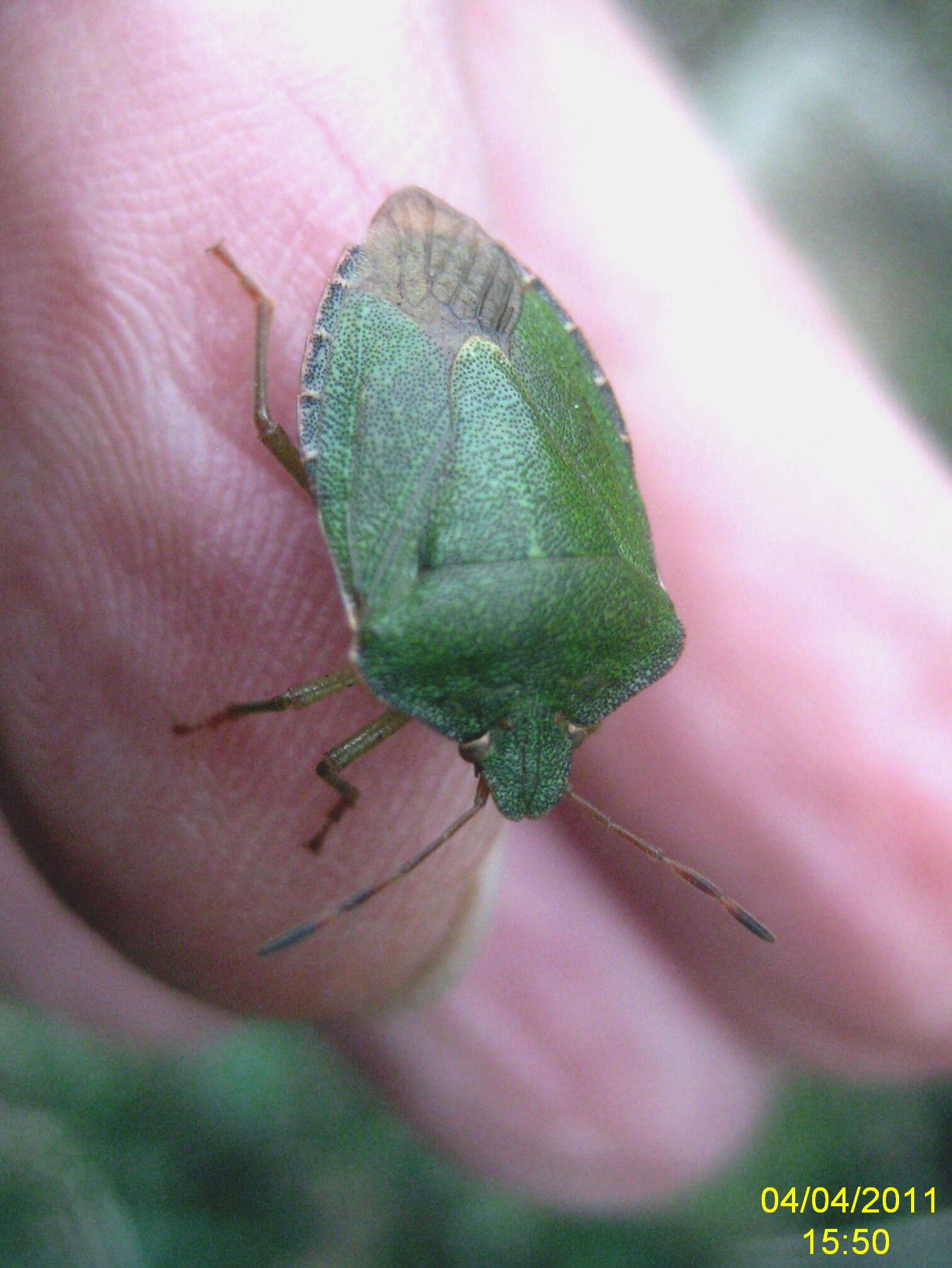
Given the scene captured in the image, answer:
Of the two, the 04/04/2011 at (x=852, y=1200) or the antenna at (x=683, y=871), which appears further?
the 04/04/2011 at (x=852, y=1200)

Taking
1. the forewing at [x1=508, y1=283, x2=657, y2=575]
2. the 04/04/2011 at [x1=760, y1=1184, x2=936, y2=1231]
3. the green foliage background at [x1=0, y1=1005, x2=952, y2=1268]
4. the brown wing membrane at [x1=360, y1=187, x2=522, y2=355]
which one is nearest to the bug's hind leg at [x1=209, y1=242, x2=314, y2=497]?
the brown wing membrane at [x1=360, y1=187, x2=522, y2=355]

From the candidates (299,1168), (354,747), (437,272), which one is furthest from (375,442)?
(299,1168)

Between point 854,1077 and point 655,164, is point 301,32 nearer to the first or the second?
point 655,164

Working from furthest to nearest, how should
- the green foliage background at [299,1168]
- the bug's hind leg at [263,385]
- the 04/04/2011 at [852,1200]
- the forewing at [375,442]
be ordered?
the 04/04/2011 at [852,1200], the green foliage background at [299,1168], the bug's hind leg at [263,385], the forewing at [375,442]

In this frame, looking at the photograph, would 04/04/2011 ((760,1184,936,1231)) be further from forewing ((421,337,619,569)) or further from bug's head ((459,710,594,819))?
forewing ((421,337,619,569))

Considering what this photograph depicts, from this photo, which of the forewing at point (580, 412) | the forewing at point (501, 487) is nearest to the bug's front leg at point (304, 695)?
the forewing at point (501, 487)

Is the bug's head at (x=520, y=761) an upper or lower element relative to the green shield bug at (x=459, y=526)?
lower

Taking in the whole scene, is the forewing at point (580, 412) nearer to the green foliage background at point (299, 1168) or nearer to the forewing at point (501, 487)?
the forewing at point (501, 487)

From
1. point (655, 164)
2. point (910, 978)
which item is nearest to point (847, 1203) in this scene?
point (910, 978)
